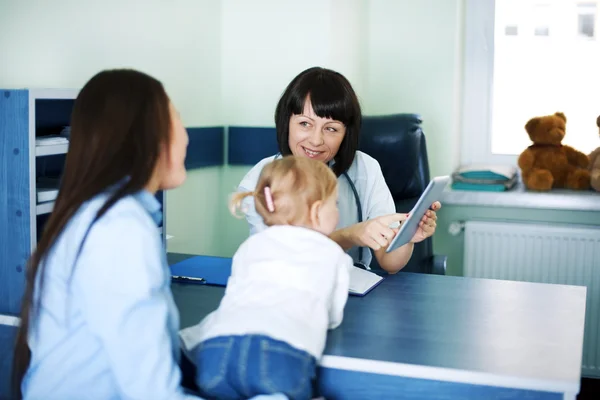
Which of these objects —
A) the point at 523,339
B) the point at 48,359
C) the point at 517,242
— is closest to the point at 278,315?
the point at 48,359

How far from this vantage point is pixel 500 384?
1.26 metres

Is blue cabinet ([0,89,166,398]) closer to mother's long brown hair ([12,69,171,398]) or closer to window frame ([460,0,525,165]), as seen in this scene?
mother's long brown hair ([12,69,171,398])

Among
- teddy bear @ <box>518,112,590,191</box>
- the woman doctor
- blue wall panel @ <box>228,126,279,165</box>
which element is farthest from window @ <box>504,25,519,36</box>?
the woman doctor

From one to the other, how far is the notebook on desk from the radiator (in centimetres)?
132

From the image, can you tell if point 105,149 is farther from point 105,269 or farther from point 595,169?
point 595,169

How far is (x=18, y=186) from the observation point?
5.64ft

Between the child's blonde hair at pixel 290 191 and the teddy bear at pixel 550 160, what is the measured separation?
194cm

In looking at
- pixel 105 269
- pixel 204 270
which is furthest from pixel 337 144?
pixel 105 269

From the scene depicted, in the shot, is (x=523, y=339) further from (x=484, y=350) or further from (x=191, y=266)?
(x=191, y=266)

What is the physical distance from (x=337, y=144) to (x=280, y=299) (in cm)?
92

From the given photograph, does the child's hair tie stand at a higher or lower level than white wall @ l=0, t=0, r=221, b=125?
lower

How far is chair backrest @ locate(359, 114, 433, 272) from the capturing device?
259 cm

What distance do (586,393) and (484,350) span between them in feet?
5.98

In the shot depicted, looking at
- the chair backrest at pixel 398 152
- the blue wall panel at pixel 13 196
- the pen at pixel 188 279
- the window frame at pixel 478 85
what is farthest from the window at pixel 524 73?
the blue wall panel at pixel 13 196
